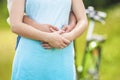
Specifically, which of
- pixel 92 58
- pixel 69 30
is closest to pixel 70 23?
pixel 69 30

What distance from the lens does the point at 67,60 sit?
1.84 metres

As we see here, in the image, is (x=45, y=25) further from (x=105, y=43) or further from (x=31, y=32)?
(x=105, y=43)

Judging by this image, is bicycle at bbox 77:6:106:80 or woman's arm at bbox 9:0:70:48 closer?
woman's arm at bbox 9:0:70:48

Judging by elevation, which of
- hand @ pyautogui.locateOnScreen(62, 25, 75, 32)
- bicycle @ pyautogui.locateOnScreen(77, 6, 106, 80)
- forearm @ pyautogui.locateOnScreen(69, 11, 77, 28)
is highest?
forearm @ pyautogui.locateOnScreen(69, 11, 77, 28)

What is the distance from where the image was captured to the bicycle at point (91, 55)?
3.13m

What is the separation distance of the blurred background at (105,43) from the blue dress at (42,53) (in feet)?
4.28

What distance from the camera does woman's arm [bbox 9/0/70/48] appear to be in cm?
177

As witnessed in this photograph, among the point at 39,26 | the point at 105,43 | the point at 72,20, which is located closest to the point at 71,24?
the point at 72,20

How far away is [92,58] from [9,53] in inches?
22.5

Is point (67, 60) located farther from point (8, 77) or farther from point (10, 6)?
point (8, 77)

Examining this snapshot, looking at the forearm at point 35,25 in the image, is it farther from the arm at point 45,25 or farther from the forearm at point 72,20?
the forearm at point 72,20

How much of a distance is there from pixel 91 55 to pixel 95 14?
0.28m

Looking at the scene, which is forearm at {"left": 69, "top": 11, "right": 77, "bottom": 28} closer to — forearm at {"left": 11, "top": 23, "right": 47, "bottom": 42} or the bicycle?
forearm at {"left": 11, "top": 23, "right": 47, "bottom": 42}

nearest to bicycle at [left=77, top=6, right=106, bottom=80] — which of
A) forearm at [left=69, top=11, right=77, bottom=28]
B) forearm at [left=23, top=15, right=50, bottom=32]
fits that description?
forearm at [left=69, top=11, right=77, bottom=28]
